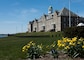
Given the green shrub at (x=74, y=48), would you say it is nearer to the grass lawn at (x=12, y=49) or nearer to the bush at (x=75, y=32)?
the grass lawn at (x=12, y=49)

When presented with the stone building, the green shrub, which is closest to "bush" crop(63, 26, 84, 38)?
the green shrub

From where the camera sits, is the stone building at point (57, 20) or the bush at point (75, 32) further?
the stone building at point (57, 20)

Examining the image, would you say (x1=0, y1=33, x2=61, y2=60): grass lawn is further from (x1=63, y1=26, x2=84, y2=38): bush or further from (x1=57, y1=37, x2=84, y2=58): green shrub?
(x1=57, y1=37, x2=84, y2=58): green shrub

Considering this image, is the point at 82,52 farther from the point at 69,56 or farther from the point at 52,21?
the point at 52,21

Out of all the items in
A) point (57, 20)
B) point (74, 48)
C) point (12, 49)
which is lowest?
point (12, 49)

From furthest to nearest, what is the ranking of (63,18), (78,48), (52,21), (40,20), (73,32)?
(40,20) → (52,21) → (63,18) → (73,32) → (78,48)

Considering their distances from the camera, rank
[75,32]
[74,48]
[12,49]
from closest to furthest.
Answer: [74,48] < [12,49] < [75,32]

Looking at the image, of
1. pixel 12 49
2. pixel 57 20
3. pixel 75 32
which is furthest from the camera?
pixel 57 20

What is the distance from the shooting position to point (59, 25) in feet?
317

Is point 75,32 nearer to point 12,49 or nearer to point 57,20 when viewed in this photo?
point 12,49

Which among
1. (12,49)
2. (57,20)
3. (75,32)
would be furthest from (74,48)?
(57,20)

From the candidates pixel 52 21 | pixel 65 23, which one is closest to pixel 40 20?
pixel 52 21

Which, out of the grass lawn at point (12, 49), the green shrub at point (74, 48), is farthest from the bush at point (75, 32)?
the green shrub at point (74, 48)

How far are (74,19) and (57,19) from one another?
7.06 m
